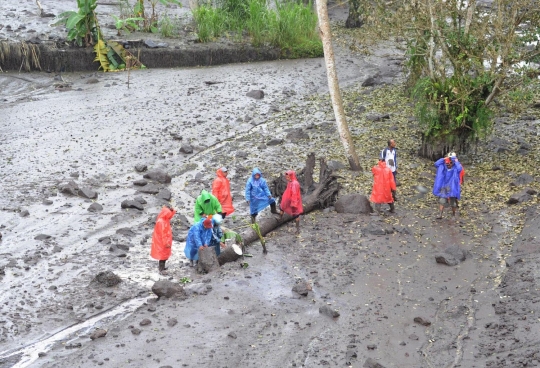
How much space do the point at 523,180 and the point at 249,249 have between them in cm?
620

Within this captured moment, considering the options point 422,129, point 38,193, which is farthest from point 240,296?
point 422,129

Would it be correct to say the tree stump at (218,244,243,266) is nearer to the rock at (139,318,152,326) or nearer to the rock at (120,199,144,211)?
the rock at (139,318,152,326)

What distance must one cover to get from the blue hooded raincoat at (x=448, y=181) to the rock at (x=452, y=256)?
4.57 feet

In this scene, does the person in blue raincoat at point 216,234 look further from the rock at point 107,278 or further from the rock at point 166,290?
the rock at point 107,278

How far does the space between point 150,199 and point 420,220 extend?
16.8 feet

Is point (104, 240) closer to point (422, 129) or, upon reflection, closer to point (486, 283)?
point (486, 283)

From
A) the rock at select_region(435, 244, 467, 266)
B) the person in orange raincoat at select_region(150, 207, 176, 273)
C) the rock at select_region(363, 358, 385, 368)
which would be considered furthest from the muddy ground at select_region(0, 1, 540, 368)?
the person in orange raincoat at select_region(150, 207, 176, 273)

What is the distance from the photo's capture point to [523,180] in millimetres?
16000

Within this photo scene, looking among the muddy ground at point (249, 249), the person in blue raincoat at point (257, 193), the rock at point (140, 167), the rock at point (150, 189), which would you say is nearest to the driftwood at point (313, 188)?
the muddy ground at point (249, 249)

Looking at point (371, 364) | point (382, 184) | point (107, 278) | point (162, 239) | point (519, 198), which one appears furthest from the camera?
point (519, 198)

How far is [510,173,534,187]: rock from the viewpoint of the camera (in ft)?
52.3

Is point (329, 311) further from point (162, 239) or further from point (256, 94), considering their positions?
point (256, 94)

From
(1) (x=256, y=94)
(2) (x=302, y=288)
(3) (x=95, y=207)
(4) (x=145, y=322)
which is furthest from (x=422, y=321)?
(1) (x=256, y=94)

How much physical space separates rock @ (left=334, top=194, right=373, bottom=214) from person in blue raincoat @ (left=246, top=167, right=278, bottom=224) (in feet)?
4.82
